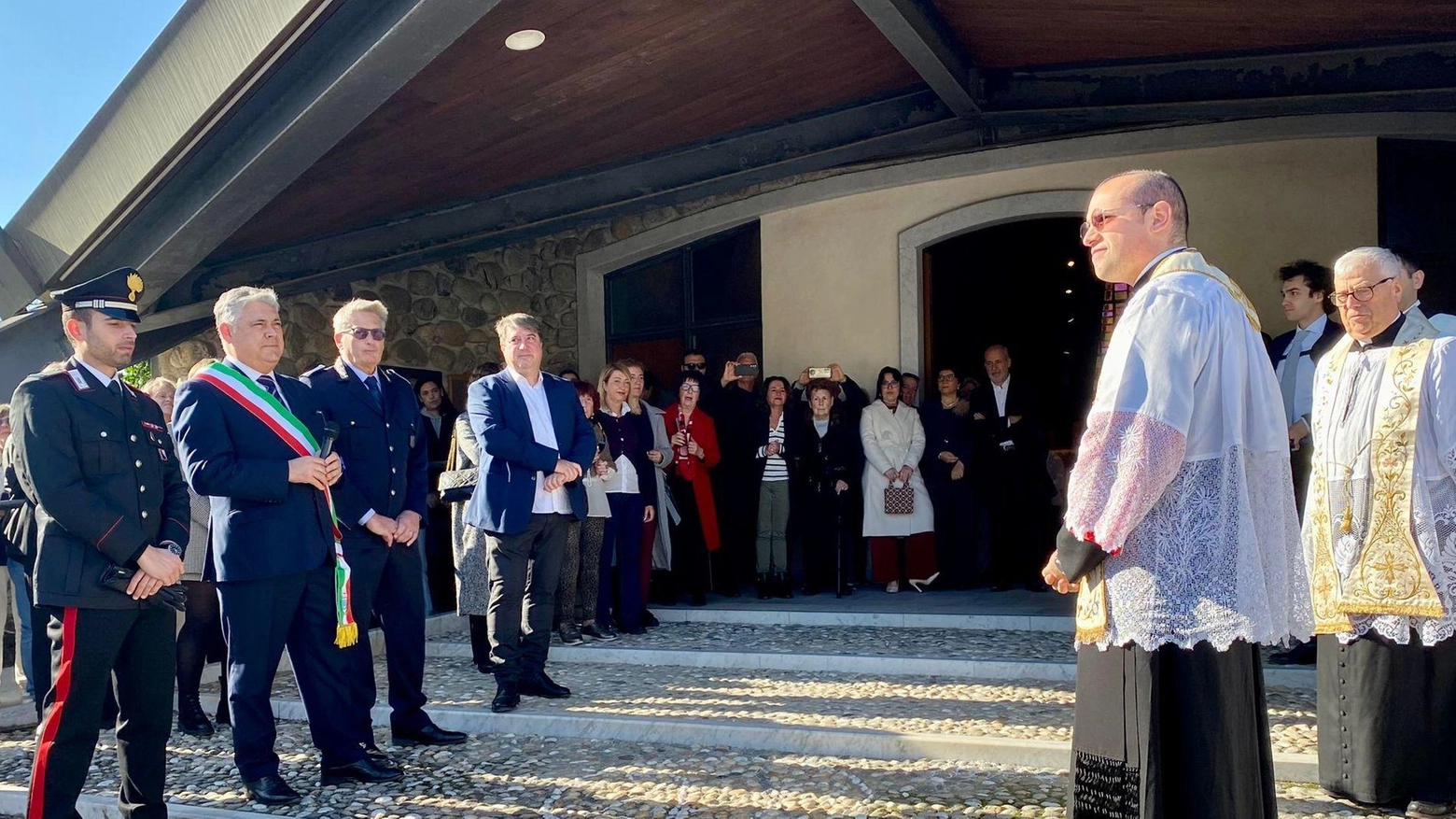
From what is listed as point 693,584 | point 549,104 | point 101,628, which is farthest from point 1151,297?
point 693,584

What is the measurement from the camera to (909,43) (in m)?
7.21

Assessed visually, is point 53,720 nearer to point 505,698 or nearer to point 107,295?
point 107,295

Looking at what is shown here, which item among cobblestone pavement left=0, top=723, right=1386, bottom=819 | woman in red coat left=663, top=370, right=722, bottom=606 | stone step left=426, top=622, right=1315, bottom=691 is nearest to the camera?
cobblestone pavement left=0, top=723, right=1386, bottom=819

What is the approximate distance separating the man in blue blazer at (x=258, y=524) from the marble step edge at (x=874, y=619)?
3818mm

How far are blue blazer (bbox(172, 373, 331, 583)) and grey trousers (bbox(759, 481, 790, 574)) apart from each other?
466 centimetres

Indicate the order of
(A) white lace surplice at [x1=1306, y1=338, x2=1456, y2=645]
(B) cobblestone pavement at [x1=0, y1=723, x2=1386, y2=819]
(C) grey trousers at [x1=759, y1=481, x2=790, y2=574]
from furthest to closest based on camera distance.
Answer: (C) grey trousers at [x1=759, y1=481, x2=790, y2=574], (B) cobblestone pavement at [x1=0, y1=723, x2=1386, y2=819], (A) white lace surplice at [x1=1306, y1=338, x2=1456, y2=645]

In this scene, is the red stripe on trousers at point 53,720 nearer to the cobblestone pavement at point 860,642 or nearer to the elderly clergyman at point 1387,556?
the cobblestone pavement at point 860,642

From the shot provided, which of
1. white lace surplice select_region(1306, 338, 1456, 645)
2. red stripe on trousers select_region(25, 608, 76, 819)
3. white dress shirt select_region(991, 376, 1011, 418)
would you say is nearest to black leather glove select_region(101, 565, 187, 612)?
red stripe on trousers select_region(25, 608, 76, 819)

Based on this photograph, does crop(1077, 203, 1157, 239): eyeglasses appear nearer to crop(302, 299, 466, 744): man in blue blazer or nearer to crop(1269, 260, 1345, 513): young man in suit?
crop(302, 299, 466, 744): man in blue blazer

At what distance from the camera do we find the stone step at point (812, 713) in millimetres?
4528

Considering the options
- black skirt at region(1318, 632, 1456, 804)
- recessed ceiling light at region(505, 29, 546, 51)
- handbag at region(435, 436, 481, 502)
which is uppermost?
recessed ceiling light at region(505, 29, 546, 51)

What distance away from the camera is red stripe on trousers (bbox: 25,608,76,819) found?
353 cm

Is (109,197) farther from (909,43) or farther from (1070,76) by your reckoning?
(1070,76)

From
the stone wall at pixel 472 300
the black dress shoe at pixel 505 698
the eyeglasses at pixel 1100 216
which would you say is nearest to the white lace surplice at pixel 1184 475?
the eyeglasses at pixel 1100 216
